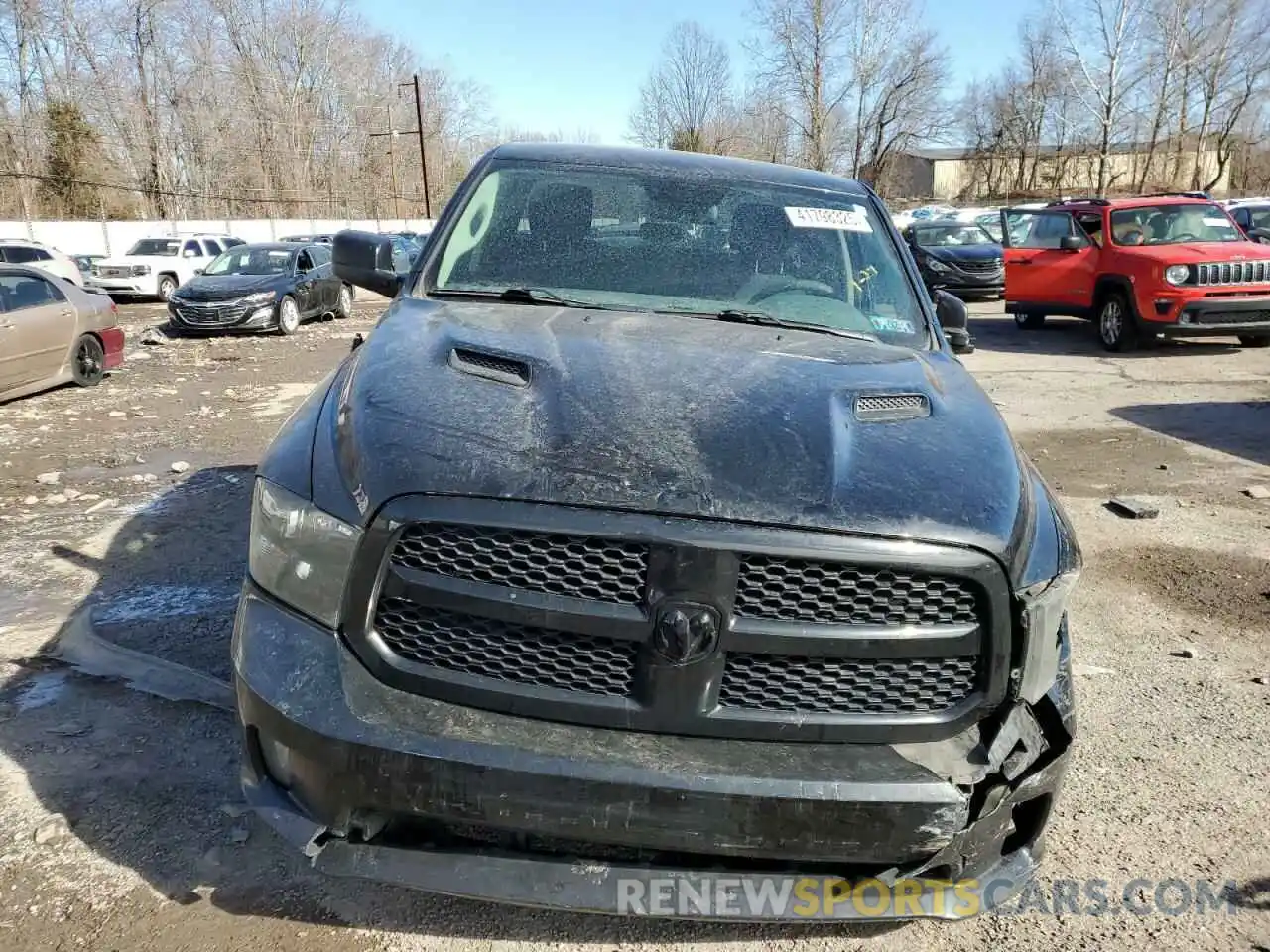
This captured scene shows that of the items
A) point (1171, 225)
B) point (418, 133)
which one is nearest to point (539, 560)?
point (1171, 225)

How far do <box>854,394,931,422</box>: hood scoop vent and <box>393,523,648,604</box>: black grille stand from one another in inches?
30.7

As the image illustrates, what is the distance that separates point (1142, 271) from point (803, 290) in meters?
11.1

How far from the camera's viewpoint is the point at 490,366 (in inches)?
95.4

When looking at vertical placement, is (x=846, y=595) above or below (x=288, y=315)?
above

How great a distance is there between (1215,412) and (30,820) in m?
9.90

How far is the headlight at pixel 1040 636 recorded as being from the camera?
1.97 m

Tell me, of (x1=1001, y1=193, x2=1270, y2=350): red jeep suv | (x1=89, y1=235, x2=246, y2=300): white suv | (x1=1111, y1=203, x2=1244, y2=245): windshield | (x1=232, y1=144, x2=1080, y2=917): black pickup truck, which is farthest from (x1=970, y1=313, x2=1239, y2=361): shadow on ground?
(x1=89, y1=235, x2=246, y2=300): white suv

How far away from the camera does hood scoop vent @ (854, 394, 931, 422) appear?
233cm

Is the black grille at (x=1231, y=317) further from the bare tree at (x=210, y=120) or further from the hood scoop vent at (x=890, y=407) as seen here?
the bare tree at (x=210, y=120)

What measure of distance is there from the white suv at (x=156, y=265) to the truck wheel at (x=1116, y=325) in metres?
19.6

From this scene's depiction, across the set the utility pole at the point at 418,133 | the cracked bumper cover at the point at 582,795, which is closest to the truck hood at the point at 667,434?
the cracked bumper cover at the point at 582,795

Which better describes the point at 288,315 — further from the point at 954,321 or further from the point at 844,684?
the point at 844,684

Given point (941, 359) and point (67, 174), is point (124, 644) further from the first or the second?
point (67, 174)

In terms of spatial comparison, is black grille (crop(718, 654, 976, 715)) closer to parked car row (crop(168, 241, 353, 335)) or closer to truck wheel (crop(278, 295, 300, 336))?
parked car row (crop(168, 241, 353, 335))
